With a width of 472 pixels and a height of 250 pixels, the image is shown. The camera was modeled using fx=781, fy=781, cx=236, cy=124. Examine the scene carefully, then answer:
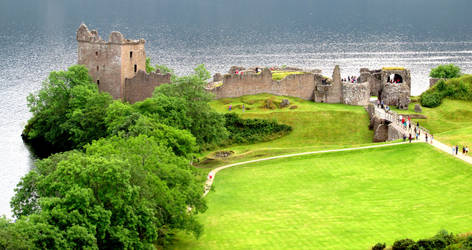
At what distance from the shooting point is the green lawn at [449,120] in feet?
291

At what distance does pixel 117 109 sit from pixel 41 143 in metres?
17.0

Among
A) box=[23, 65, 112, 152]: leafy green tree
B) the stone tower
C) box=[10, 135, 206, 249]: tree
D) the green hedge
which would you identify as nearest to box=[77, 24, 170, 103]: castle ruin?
the stone tower

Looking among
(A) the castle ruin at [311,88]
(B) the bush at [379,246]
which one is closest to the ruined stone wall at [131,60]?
(A) the castle ruin at [311,88]

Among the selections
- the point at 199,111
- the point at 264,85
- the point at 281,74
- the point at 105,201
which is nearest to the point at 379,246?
the point at 105,201

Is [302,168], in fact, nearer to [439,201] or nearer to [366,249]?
[439,201]

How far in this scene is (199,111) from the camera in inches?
3568

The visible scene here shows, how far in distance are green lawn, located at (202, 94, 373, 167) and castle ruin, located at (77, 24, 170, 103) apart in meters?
10.7

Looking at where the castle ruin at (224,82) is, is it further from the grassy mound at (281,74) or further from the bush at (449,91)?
the bush at (449,91)

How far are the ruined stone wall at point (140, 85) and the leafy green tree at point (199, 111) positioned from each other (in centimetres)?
1318

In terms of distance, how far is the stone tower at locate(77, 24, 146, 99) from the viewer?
10844 centimetres

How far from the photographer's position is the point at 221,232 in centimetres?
6397

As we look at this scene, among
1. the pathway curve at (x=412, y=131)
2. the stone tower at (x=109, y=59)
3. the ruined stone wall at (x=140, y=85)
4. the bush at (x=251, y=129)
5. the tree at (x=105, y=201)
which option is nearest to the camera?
the tree at (x=105, y=201)

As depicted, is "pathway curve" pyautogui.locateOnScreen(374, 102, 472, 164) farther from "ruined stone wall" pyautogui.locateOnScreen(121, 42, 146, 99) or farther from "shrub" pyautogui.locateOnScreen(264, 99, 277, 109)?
"ruined stone wall" pyautogui.locateOnScreen(121, 42, 146, 99)

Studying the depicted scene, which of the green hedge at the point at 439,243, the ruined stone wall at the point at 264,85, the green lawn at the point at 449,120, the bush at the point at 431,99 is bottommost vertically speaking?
the green hedge at the point at 439,243
